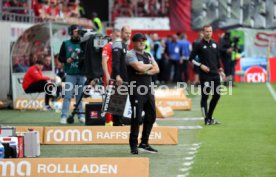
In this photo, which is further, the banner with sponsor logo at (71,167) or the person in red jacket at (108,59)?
the person in red jacket at (108,59)

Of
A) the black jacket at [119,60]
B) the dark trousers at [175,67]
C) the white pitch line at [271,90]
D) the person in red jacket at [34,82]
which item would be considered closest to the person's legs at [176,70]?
the dark trousers at [175,67]

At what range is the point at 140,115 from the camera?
43.8ft

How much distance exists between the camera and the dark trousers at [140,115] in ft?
43.7

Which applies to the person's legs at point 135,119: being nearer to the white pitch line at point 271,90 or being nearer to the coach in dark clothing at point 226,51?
the white pitch line at point 271,90

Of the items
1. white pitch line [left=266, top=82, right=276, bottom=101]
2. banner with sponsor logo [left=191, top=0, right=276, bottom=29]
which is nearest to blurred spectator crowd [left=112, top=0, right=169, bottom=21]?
banner with sponsor logo [left=191, top=0, right=276, bottom=29]

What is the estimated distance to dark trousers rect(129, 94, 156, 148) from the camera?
1331 centimetres

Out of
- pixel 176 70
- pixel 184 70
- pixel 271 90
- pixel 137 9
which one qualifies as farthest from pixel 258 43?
pixel 271 90

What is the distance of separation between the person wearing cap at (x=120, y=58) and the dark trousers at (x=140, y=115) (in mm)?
614

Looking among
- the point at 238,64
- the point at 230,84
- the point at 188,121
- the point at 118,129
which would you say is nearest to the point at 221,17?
the point at 238,64

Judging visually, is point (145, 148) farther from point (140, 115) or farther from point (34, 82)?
point (34, 82)

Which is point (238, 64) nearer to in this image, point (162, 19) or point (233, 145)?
point (162, 19)

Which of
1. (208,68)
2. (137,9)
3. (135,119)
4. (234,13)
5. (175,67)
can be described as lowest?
(135,119)

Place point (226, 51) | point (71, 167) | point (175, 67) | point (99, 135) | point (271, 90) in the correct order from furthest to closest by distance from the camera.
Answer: point (175, 67), point (226, 51), point (271, 90), point (99, 135), point (71, 167)

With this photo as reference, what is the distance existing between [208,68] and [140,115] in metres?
4.70
